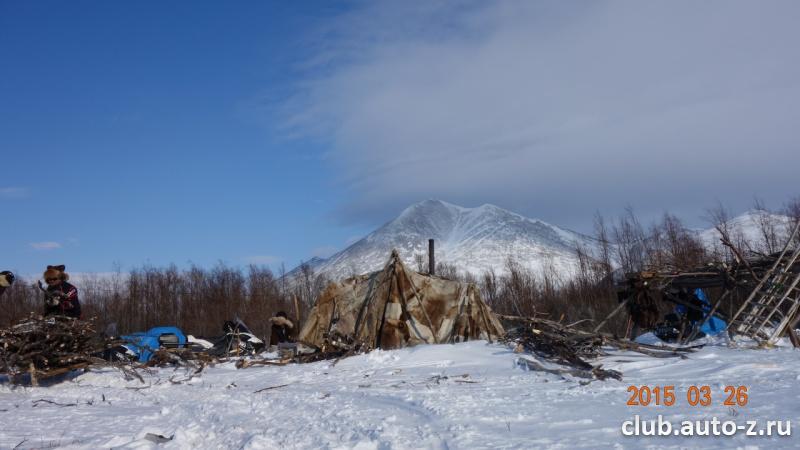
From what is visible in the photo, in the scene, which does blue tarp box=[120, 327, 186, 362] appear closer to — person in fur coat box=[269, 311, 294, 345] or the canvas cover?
person in fur coat box=[269, 311, 294, 345]

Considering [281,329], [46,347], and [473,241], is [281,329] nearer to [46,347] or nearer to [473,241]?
[46,347]

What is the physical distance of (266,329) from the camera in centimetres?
2719

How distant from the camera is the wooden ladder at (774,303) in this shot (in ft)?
33.1

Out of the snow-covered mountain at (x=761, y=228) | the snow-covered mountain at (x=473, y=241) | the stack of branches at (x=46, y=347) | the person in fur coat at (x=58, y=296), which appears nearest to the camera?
the stack of branches at (x=46, y=347)

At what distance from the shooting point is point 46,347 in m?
9.88

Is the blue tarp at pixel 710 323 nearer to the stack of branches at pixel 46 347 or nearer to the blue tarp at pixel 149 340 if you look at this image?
the stack of branches at pixel 46 347

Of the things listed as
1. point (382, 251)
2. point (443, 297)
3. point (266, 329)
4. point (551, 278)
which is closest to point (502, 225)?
point (382, 251)

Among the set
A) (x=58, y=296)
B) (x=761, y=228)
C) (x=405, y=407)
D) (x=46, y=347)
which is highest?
(x=761, y=228)

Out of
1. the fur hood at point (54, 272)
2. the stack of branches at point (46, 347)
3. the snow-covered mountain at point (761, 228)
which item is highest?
the snow-covered mountain at point (761, 228)

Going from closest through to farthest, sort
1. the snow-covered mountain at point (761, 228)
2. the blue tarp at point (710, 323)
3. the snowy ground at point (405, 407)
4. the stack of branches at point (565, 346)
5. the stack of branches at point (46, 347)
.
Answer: the snowy ground at point (405, 407) → the stack of branches at point (565, 346) → the stack of branches at point (46, 347) → the blue tarp at point (710, 323) → the snow-covered mountain at point (761, 228)

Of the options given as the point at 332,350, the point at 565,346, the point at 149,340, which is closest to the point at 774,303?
the point at 565,346

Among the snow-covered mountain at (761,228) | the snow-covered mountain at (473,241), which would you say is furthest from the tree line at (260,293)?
the snow-covered mountain at (473,241)

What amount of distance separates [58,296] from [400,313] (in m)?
7.01

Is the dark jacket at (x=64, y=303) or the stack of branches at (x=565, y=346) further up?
the dark jacket at (x=64, y=303)
